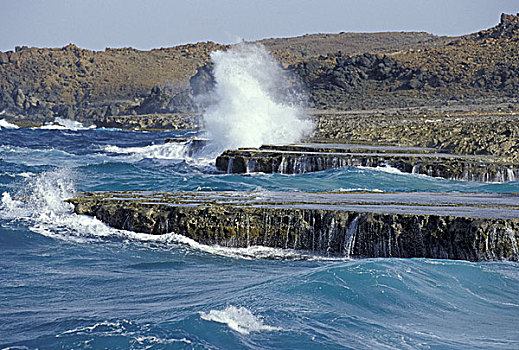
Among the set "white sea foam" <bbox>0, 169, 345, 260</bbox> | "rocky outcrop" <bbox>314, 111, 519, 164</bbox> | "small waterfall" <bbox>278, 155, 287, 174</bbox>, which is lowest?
"white sea foam" <bbox>0, 169, 345, 260</bbox>

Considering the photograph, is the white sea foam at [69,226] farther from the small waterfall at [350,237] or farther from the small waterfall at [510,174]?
the small waterfall at [510,174]

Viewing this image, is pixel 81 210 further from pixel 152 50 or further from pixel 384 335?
pixel 152 50

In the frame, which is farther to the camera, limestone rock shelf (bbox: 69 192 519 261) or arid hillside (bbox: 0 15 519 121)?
arid hillside (bbox: 0 15 519 121)

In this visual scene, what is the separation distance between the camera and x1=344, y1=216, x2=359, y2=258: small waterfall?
928 cm

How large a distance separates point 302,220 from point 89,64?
14495 centimetres

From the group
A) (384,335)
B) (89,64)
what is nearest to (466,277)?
(384,335)

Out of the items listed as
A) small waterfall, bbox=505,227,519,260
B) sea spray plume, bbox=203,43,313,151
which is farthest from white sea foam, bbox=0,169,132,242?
sea spray plume, bbox=203,43,313,151

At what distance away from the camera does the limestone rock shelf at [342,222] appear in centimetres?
867

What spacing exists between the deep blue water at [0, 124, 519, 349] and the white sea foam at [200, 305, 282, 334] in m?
0.01

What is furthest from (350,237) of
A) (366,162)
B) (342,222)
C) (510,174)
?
(366,162)

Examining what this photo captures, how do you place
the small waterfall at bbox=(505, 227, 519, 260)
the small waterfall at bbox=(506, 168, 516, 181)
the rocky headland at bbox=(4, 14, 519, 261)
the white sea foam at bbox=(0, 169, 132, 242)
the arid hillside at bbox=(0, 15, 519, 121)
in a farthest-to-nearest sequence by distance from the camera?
the arid hillside at bbox=(0, 15, 519, 121) < the small waterfall at bbox=(506, 168, 516, 181) < the white sea foam at bbox=(0, 169, 132, 242) < the rocky headland at bbox=(4, 14, 519, 261) < the small waterfall at bbox=(505, 227, 519, 260)

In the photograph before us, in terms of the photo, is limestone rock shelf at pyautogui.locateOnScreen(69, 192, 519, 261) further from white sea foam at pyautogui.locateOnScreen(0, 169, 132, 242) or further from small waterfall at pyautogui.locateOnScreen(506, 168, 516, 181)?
small waterfall at pyautogui.locateOnScreen(506, 168, 516, 181)

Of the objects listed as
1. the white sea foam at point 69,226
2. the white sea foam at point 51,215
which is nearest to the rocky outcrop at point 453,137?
the white sea foam at point 69,226

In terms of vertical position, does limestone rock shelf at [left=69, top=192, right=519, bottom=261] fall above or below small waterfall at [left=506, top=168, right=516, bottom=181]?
below
